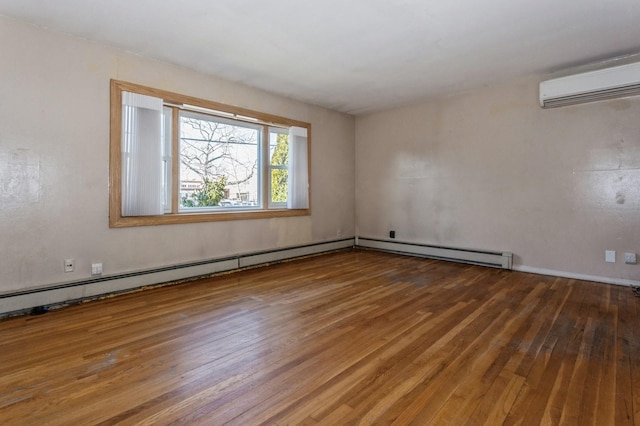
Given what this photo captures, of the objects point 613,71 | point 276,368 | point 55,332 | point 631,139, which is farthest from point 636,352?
point 55,332

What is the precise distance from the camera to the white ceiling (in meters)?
2.70

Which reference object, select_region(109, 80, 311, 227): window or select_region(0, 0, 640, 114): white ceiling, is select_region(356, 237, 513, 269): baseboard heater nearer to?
select_region(109, 80, 311, 227): window

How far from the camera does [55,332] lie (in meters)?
2.46

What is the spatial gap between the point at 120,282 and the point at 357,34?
11.4 feet

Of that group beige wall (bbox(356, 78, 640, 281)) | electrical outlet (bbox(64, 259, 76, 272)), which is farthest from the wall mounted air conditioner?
electrical outlet (bbox(64, 259, 76, 272))

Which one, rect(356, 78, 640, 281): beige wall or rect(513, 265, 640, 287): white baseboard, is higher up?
rect(356, 78, 640, 281): beige wall

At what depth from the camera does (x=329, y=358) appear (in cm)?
206

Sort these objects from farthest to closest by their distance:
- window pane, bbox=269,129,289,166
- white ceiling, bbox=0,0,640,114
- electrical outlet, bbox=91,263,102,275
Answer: window pane, bbox=269,129,289,166 < electrical outlet, bbox=91,263,102,275 < white ceiling, bbox=0,0,640,114

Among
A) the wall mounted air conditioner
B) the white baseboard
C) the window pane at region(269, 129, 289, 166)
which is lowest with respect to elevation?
the white baseboard

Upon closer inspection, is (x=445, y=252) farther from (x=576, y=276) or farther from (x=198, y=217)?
(x=198, y=217)

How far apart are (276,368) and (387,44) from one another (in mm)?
3153

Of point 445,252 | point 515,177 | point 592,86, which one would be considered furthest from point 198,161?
point 592,86

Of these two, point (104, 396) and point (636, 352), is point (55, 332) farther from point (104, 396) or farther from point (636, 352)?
point (636, 352)

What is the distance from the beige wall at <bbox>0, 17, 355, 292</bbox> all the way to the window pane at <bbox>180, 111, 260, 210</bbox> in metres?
0.39
